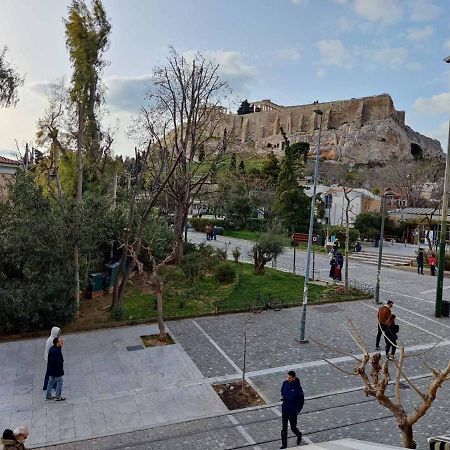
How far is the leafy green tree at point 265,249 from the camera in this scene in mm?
23734

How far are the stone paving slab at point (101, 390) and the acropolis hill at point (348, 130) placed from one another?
259 ft

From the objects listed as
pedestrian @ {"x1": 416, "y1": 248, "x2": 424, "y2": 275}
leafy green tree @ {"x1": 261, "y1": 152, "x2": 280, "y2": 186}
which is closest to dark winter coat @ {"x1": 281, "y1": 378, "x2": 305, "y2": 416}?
pedestrian @ {"x1": 416, "y1": 248, "x2": 424, "y2": 275}

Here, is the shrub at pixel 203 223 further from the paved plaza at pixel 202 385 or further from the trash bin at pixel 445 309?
the trash bin at pixel 445 309

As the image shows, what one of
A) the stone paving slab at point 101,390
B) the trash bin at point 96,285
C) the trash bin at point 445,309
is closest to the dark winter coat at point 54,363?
the stone paving slab at point 101,390

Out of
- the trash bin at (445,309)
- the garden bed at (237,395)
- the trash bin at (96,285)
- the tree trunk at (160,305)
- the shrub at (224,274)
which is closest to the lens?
the garden bed at (237,395)

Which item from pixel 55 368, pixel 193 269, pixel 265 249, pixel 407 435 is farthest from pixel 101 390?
pixel 265 249

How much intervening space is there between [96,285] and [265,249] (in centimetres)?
890

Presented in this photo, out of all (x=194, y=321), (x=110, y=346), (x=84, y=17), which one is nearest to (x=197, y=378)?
(x=110, y=346)

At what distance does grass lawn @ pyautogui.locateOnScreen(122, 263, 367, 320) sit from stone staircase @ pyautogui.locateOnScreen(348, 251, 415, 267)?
1045cm

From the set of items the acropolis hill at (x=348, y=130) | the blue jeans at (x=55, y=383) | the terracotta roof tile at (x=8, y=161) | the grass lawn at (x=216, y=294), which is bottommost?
the blue jeans at (x=55, y=383)

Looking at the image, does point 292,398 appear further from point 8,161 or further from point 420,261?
point 8,161

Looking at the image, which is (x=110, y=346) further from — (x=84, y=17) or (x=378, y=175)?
(x=378, y=175)

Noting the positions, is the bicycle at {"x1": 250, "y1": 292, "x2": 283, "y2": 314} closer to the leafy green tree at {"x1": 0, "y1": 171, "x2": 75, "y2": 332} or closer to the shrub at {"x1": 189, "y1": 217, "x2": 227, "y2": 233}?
the leafy green tree at {"x1": 0, "y1": 171, "x2": 75, "y2": 332}

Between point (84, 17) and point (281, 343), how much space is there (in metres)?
13.7
